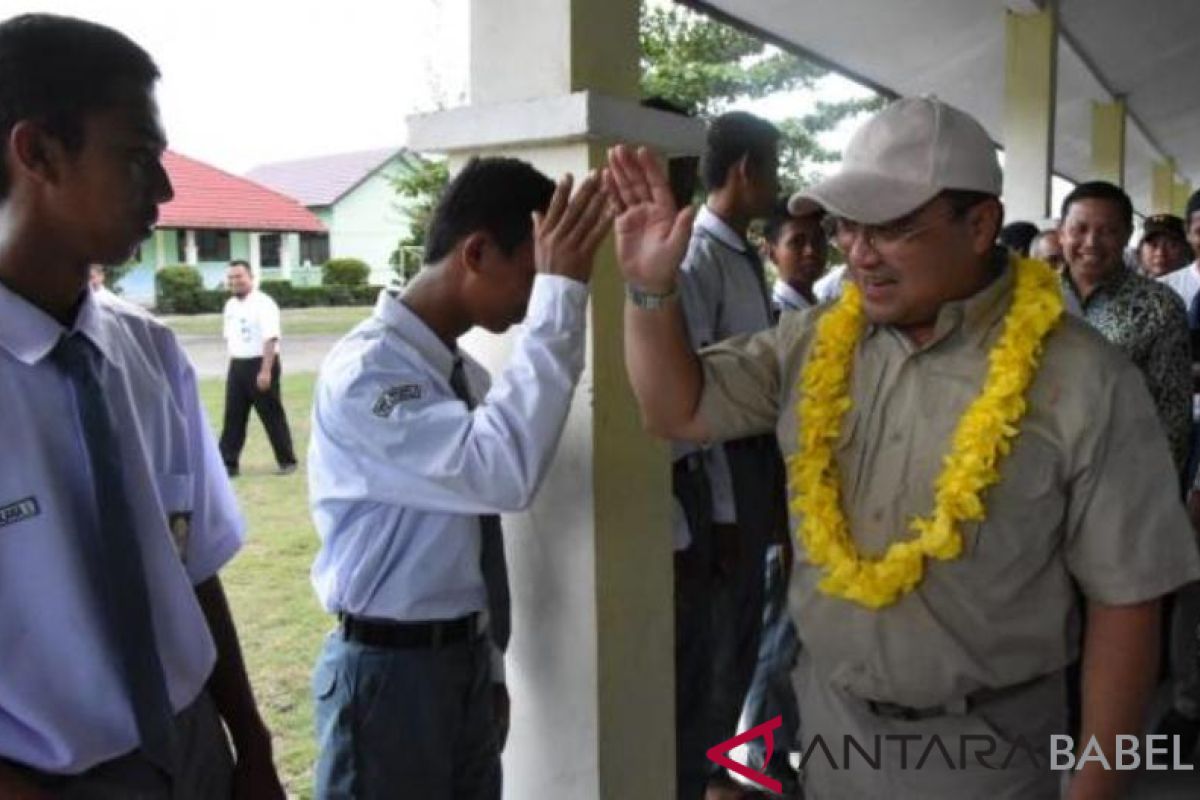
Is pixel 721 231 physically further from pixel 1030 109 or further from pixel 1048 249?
pixel 1030 109

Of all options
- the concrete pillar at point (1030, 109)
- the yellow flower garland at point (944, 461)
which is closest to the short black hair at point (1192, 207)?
the concrete pillar at point (1030, 109)

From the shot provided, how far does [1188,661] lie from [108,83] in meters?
3.93

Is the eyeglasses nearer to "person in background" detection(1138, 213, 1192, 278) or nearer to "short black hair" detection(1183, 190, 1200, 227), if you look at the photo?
"short black hair" detection(1183, 190, 1200, 227)

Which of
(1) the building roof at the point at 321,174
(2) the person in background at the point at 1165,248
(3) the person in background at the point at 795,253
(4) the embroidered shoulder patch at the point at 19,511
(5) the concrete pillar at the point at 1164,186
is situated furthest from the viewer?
(1) the building roof at the point at 321,174

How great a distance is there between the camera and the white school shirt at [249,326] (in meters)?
8.76

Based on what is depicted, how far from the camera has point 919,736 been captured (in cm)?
164

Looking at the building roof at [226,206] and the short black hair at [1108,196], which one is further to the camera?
the building roof at [226,206]

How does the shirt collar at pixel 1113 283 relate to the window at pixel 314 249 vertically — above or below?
below

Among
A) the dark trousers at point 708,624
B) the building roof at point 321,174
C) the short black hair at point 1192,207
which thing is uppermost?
the building roof at point 321,174

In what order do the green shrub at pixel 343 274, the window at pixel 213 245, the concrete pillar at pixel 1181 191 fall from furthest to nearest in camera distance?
1. the green shrub at pixel 343 274
2. the window at pixel 213 245
3. the concrete pillar at pixel 1181 191

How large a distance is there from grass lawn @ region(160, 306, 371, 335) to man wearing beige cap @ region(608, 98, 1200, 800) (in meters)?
18.5

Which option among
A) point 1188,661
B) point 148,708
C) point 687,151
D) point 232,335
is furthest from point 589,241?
point 232,335

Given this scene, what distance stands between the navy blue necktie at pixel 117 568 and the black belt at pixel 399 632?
57 centimetres

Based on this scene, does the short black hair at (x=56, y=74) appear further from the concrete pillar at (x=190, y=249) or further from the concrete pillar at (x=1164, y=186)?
the concrete pillar at (x=190, y=249)
